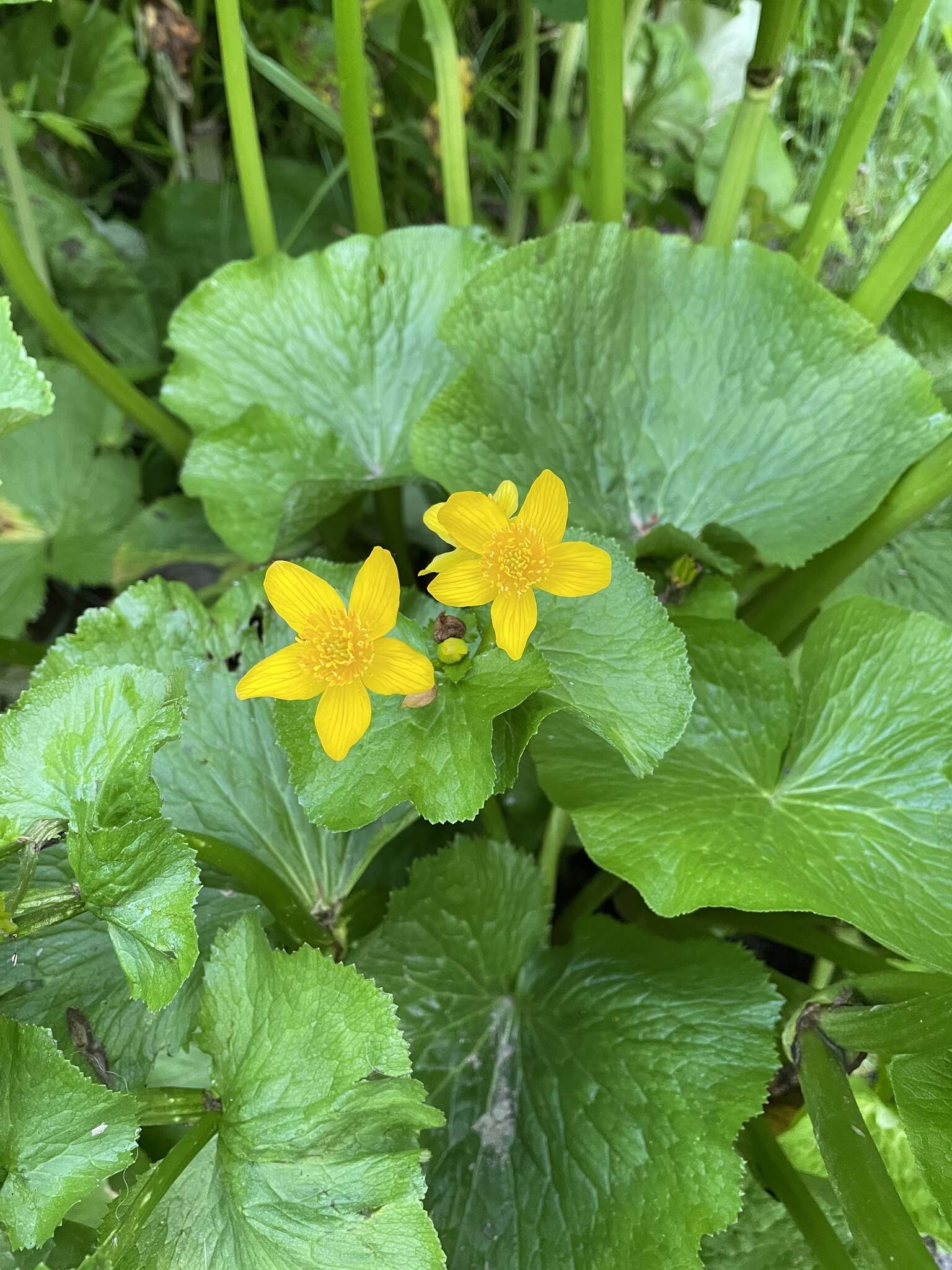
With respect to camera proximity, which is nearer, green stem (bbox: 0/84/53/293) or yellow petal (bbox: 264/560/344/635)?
yellow petal (bbox: 264/560/344/635)

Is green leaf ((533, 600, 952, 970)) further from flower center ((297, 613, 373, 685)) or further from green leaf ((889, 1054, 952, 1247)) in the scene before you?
flower center ((297, 613, 373, 685))

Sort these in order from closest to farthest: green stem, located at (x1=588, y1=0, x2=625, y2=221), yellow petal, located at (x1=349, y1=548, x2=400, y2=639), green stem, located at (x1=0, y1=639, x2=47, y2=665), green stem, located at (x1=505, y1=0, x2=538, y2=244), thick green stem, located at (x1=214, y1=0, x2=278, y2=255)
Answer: yellow petal, located at (x1=349, y1=548, x2=400, y2=639)
green stem, located at (x1=588, y1=0, x2=625, y2=221)
thick green stem, located at (x1=214, y1=0, x2=278, y2=255)
green stem, located at (x1=0, y1=639, x2=47, y2=665)
green stem, located at (x1=505, y1=0, x2=538, y2=244)

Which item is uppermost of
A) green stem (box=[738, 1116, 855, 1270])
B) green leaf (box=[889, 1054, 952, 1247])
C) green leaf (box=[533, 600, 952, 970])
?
green leaf (box=[533, 600, 952, 970])

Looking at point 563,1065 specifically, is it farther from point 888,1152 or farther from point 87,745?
→ point 87,745

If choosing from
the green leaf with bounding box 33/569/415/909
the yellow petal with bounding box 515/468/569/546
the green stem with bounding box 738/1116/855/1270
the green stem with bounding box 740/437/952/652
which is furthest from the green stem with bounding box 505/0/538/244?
the green stem with bounding box 738/1116/855/1270

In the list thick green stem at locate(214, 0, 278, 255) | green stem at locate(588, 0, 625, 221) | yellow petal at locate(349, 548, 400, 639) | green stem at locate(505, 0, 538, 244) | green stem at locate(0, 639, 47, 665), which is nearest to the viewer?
yellow petal at locate(349, 548, 400, 639)

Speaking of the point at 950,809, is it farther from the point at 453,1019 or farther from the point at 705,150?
the point at 705,150

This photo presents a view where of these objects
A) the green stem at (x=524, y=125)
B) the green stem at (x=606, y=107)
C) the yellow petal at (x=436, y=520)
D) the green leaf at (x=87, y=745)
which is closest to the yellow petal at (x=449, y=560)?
the yellow petal at (x=436, y=520)

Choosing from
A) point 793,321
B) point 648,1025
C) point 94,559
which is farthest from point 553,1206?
point 94,559
